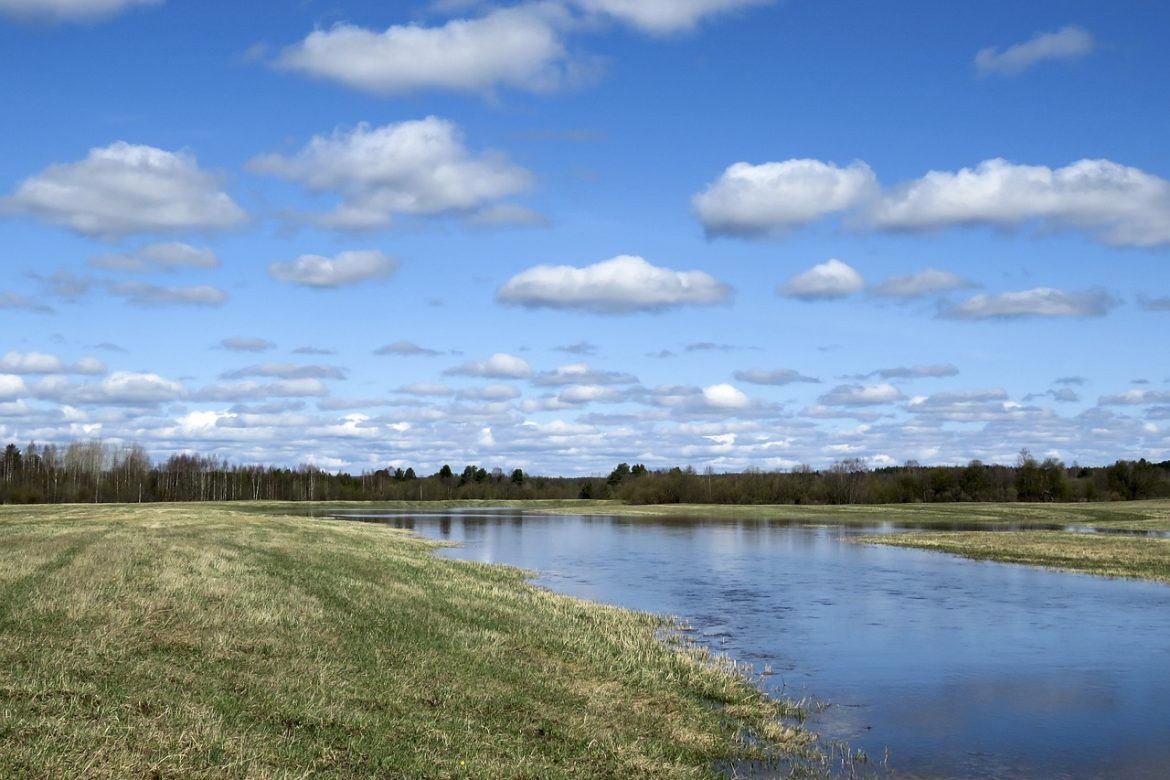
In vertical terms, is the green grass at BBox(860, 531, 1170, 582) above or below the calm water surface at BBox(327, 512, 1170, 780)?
above

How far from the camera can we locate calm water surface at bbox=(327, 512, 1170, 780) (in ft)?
56.0

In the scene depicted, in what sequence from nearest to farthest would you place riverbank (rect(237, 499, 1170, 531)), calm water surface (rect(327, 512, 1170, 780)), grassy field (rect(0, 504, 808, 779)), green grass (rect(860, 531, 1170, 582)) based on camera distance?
1. grassy field (rect(0, 504, 808, 779))
2. calm water surface (rect(327, 512, 1170, 780))
3. green grass (rect(860, 531, 1170, 582))
4. riverbank (rect(237, 499, 1170, 531))

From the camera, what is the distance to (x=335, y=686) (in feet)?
53.0

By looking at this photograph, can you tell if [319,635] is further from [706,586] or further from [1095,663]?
[706,586]

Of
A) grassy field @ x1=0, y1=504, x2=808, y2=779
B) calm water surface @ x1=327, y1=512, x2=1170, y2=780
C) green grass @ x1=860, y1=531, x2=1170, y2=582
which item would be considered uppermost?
grassy field @ x1=0, y1=504, x2=808, y2=779

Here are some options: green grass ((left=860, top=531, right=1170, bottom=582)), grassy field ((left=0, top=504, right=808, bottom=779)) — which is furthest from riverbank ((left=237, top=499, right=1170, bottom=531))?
grassy field ((left=0, top=504, right=808, bottom=779))

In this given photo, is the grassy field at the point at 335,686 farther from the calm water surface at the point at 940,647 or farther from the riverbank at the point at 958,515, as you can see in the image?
the riverbank at the point at 958,515

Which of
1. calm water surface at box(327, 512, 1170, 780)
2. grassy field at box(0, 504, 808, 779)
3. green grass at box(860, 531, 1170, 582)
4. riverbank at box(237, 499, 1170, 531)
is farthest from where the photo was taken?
riverbank at box(237, 499, 1170, 531)

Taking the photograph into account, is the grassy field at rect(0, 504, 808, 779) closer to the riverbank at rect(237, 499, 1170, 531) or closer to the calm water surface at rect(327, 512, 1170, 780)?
the calm water surface at rect(327, 512, 1170, 780)

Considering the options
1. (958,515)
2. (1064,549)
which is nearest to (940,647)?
(1064,549)

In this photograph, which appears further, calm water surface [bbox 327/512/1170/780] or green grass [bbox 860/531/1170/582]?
green grass [bbox 860/531/1170/582]

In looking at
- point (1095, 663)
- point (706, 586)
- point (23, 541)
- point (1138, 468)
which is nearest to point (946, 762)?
point (1095, 663)

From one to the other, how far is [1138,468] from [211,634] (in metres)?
181

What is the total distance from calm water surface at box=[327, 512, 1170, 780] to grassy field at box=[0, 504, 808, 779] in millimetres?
2550
